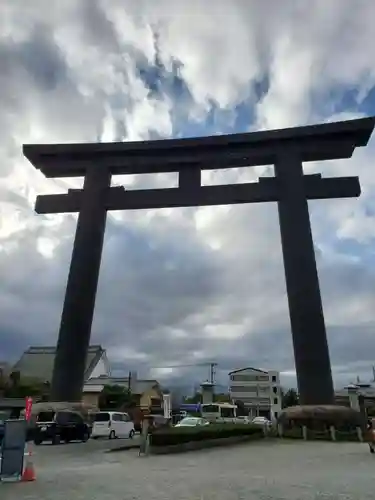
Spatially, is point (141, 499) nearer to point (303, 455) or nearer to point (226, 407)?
point (303, 455)

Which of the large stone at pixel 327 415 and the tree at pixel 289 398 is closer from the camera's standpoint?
the large stone at pixel 327 415

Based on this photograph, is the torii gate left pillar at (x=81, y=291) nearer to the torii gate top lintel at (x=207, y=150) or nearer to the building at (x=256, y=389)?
the torii gate top lintel at (x=207, y=150)

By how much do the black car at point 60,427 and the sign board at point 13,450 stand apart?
9.55 m

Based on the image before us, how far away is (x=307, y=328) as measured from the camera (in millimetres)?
18172

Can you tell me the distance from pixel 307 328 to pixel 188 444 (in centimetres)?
649

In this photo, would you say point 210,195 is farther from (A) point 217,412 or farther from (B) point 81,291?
(A) point 217,412

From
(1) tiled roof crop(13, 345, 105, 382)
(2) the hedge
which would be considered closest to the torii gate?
(2) the hedge

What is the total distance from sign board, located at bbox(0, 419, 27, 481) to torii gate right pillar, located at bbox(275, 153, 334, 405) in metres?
12.1

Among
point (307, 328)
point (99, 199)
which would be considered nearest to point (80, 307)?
point (99, 199)

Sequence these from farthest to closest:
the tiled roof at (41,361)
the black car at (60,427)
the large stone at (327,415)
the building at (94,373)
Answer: the tiled roof at (41,361), the building at (94,373), the large stone at (327,415), the black car at (60,427)

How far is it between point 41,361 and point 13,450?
4018 cm

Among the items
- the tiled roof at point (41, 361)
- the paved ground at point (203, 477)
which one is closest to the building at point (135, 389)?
the tiled roof at point (41, 361)

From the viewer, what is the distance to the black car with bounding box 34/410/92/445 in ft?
55.5

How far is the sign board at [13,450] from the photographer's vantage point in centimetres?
775
